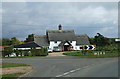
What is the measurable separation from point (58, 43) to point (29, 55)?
85.9 feet

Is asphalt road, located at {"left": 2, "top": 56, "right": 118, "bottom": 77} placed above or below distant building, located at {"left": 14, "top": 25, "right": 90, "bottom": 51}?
below

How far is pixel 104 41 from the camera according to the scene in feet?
221

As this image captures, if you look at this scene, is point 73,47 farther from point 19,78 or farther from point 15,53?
point 19,78

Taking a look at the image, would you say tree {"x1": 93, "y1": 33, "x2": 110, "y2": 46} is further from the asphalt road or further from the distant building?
the asphalt road

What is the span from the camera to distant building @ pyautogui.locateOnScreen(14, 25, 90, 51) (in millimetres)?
63156

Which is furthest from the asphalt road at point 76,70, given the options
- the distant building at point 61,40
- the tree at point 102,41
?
the tree at point 102,41

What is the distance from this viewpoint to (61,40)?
65375mm

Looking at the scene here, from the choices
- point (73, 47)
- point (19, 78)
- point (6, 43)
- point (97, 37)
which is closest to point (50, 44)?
point (73, 47)

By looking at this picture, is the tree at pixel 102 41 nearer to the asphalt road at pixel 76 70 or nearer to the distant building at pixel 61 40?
the distant building at pixel 61 40

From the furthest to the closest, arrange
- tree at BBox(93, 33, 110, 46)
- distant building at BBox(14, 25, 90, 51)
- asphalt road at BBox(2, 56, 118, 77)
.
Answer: tree at BBox(93, 33, 110, 46) → distant building at BBox(14, 25, 90, 51) → asphalt road at BBox(2, 56, 118, 77)

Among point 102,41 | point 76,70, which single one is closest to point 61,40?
point 102,41

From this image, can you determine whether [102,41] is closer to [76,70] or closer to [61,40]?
[61,40]

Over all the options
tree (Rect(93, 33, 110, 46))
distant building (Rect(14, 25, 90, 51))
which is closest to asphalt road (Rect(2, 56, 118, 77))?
distant building (Rect(14, 25, 90, 51))

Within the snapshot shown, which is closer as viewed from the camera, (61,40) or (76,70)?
(76,70)
